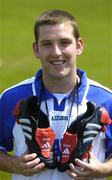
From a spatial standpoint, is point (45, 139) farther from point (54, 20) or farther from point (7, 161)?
point (54, 20)

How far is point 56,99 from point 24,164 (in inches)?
18.0

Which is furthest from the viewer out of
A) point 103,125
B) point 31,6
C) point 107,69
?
point 31,6

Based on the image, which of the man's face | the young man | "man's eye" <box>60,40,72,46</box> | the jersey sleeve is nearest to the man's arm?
the young man

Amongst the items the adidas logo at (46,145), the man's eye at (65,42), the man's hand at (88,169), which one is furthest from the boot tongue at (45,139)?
the man's eye at (65,42)

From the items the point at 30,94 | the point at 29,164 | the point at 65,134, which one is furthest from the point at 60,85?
the point at 29,164

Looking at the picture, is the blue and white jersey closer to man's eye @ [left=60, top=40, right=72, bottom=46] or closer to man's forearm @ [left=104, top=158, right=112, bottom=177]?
man's forearm @ [left=104, top=158, right=112, bottom=177]

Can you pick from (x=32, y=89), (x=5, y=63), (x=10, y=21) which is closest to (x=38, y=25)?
(x=32, y=89)

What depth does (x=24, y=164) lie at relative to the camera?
12.4 feet

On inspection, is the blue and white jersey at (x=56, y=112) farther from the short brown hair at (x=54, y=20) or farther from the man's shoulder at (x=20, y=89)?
the short brown hair at (x=54, y=20)

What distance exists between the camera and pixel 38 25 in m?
3.93

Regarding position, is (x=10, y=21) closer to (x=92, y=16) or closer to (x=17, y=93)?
(x=92, y=16)

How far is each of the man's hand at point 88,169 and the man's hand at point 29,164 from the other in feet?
0.61

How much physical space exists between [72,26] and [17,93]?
1.73 feet

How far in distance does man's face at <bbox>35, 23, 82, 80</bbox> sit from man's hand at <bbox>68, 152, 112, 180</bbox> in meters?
0.52
